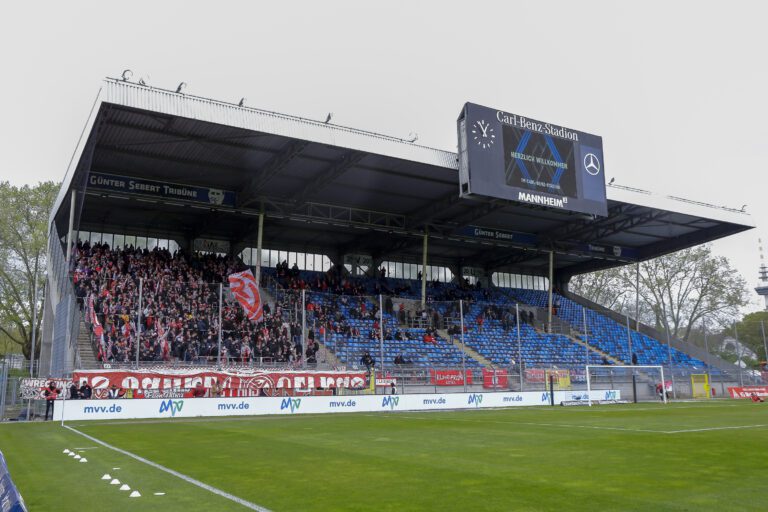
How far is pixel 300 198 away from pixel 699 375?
90.2 ft

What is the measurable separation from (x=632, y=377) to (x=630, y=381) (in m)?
2.01

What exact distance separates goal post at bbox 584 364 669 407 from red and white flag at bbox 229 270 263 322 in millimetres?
16963

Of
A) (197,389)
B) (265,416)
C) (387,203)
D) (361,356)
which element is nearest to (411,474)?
(265,416)

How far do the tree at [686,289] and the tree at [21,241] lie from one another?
162 ft

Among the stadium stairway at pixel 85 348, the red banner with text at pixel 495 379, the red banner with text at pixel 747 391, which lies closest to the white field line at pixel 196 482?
the stadium stairway at pixel 85 348

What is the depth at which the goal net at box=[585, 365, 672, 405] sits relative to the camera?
3666cm

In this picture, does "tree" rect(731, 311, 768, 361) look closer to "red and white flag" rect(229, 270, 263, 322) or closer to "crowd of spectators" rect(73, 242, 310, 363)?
"crowd of spectators" rect(73, 242, 310, 363)

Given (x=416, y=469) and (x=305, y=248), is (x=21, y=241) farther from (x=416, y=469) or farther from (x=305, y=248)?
(x=416, y=469)

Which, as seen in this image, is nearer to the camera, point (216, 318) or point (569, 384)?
point (216, 318)

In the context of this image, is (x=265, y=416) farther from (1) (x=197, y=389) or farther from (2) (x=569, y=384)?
(2) (x=569, y=384)

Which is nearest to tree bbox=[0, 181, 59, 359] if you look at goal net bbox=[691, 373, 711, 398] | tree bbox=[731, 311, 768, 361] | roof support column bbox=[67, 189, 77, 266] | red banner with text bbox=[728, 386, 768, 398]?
roof support column bbox=[67, 189, 77, 266]

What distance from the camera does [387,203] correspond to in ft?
134

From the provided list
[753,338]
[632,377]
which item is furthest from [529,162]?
[753,338]

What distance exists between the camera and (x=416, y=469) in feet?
31.6
